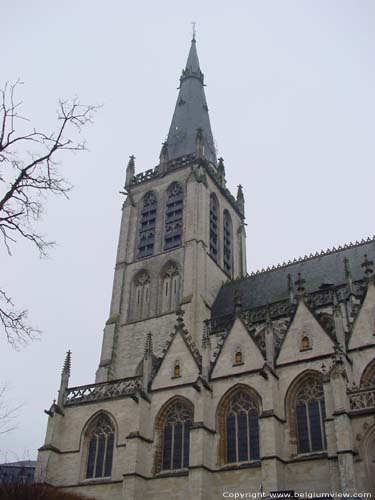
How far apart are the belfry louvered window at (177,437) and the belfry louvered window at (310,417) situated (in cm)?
444

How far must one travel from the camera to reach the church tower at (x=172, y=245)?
105 ft

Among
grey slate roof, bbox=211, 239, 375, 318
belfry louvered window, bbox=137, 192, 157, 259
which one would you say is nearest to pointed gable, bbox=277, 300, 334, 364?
grey slate roof, bbox=211, 239, 375, 318

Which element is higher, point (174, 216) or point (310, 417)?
point (174, 216)

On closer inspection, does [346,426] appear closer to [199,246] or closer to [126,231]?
[199,246]

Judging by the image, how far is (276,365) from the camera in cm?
2153

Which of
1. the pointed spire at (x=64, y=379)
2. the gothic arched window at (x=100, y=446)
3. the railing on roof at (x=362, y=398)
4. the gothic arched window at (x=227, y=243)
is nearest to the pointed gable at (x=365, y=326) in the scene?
the railing on roof at (x=362, y=398)

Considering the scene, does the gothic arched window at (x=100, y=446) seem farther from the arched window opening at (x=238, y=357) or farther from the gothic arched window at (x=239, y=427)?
the arched window opening at (x=238, y=357)

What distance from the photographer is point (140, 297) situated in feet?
114

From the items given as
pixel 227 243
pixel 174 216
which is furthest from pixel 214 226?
pixel 174 216

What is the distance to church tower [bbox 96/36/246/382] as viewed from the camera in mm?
32156

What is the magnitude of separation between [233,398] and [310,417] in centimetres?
318

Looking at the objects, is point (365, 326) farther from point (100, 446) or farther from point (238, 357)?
point (100, 446)

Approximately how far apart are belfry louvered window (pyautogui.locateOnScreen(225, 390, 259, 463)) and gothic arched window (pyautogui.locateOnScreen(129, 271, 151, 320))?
1272 cm

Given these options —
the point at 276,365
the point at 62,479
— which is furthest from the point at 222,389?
the point at 62,479
